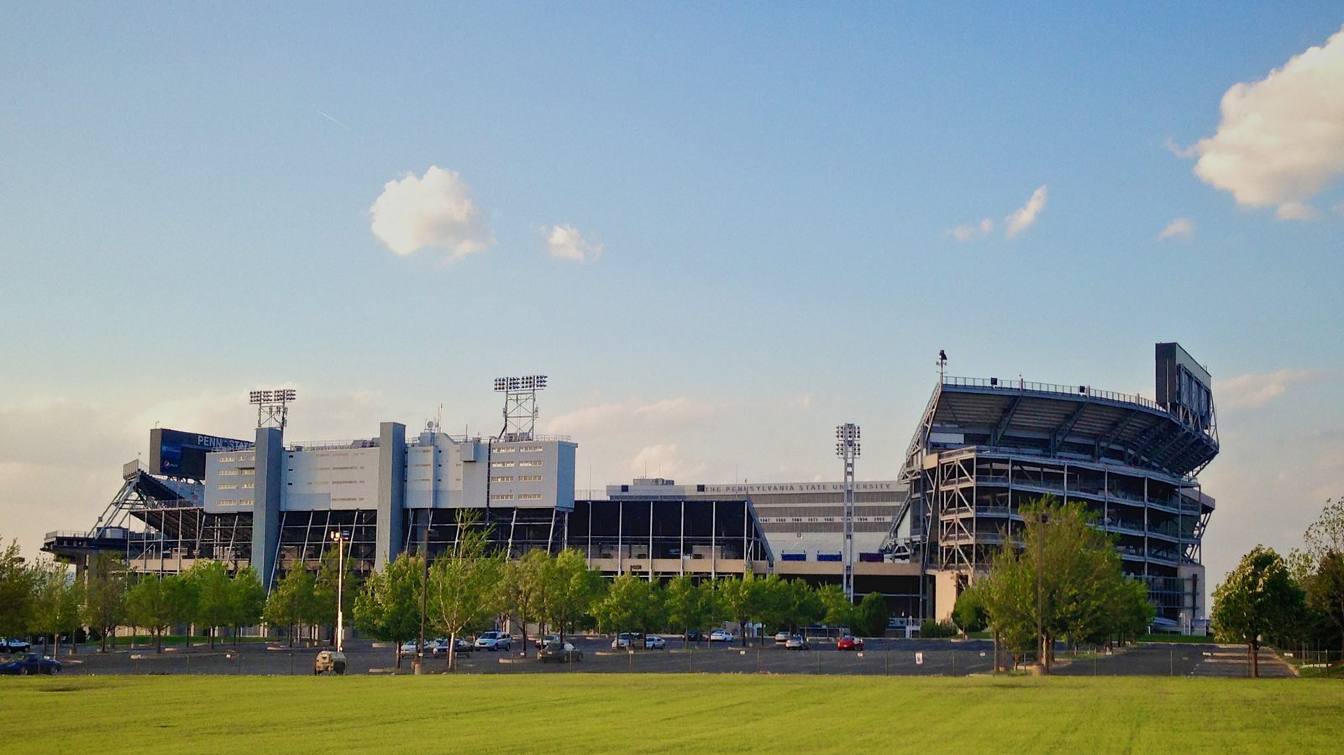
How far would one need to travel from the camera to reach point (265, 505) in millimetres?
183625

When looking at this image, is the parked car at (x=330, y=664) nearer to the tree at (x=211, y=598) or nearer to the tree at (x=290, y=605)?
the tree at (x=290, y=605)

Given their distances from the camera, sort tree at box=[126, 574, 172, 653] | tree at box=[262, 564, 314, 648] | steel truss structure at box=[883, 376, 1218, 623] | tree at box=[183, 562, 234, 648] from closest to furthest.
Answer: tree at box=[126, 574, 172, 653], tree at box=[262, 564, 314, 648], tree at box=[183, 562, 234, 648], steel truss structure at box=[883, 376, 1218, 623]

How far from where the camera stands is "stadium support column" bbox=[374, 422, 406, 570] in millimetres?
178125

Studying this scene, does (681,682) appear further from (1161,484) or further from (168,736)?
(1161,484)

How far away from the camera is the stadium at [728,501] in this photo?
6895 inches

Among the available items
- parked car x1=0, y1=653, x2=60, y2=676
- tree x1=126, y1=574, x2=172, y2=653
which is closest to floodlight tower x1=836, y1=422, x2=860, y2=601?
tree x1=126, y1=574, x2=172, y2=653

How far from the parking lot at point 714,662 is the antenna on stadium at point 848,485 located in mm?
44603

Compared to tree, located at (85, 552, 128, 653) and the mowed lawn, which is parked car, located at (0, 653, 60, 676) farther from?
tree, located at (85, 552, 128, 653)

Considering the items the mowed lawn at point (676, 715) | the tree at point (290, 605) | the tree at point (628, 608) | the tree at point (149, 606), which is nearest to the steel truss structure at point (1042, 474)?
the tree at point (628, 608)

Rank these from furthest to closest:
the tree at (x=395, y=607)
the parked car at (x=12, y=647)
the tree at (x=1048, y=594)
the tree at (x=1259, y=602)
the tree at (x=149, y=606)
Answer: the tree at (x=149, y=606)
the parked car at (x=12, y=647)
the tree at (x=395, y=607)
the tree at (x=1048, y=594)
the tree at (x=1259, y=602)

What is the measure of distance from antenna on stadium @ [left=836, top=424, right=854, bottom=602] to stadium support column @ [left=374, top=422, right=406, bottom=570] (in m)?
56.5

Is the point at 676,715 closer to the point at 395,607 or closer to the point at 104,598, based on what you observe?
the point at 395,607

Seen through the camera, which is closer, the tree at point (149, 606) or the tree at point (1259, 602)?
the tree at point (1259, 602)

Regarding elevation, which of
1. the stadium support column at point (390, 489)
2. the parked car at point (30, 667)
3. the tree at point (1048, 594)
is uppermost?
the stadium support column at point (390, 489)
